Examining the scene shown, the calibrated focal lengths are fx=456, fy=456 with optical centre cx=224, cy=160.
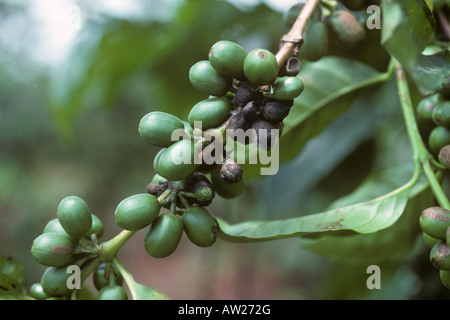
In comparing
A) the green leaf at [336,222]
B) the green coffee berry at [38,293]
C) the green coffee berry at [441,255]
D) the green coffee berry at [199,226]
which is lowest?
the green coffee berry at [38,293]

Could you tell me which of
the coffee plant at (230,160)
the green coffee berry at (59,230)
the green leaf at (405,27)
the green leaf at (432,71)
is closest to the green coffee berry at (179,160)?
the coffee plant at (230,160)

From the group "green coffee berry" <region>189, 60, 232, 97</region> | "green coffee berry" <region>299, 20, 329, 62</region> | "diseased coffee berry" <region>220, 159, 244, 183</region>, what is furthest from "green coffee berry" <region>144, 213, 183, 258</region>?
"green coffee berry" <region>299, 20, 329, 62</region>

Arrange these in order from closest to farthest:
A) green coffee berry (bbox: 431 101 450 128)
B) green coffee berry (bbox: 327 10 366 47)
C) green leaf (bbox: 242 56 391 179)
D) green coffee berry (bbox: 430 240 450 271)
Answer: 1. green coffee berry (bbox: 430 240 450 271)
2. green coffee berry (bbox: 431 101 450 128)
3. green coffee berry (bbox: 327 10 366 47)
4. green leaf (bbox: 242 56 391 179)

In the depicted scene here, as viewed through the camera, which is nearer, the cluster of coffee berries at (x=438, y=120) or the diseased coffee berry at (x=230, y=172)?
the diseased coffee berry at (x=230, y=172)

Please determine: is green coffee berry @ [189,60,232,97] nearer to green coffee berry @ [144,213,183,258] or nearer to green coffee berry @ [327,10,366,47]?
green coffee berry @ [144,213,183,258]

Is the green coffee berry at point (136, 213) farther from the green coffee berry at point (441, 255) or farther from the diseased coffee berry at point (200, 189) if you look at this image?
the green coffee berry at point (441, 255)

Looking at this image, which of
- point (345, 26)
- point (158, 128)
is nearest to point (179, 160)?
point (158, 128)
